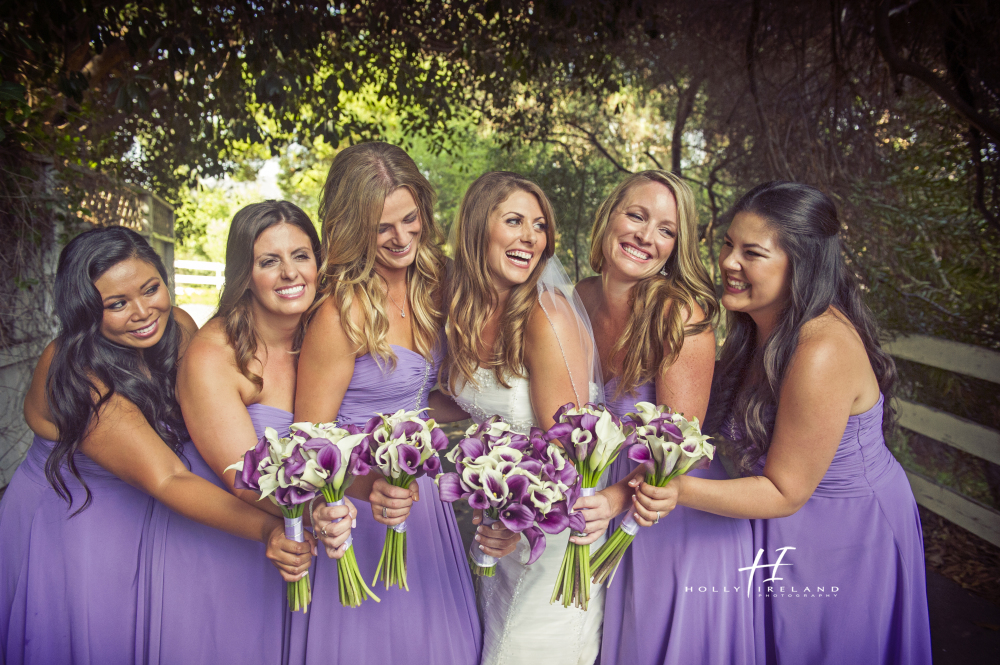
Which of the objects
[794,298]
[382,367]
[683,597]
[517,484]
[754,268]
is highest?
[754,268]

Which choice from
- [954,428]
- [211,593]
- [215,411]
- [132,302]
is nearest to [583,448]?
[215,411]

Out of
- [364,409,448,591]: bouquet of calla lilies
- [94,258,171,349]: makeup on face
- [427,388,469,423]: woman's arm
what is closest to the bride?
[427,388,469,423]: woman's arm

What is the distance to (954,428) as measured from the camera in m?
3.85

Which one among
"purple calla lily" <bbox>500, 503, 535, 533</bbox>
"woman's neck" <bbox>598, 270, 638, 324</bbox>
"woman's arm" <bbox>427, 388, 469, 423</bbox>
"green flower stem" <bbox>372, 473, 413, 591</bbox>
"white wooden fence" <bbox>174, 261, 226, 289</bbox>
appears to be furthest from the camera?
"white wooden fence" <bbox>174, 261, 226, 289</bbox>

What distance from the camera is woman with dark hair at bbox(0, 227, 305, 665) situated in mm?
2107

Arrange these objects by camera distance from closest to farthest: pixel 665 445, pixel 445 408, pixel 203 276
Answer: pixel 665 445, pixel 445 408, pixel 203 276

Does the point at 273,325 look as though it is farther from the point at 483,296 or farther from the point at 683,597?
the point at 683,597

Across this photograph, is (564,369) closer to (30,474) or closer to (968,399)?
(30,474)

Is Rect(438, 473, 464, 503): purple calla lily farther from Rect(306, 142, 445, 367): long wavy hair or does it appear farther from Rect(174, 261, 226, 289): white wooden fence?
Rect(174, 261, 226, 289): white wooden fence

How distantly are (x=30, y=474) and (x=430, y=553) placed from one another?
1.63 metres

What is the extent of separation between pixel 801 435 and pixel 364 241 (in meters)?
1.84

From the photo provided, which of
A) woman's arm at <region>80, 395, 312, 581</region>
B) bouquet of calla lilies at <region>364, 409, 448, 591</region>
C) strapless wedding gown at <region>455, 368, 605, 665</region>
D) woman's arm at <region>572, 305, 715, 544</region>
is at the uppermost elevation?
woman's arm at <region>572, 305, 715, 544</region>

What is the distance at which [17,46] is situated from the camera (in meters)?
3.24

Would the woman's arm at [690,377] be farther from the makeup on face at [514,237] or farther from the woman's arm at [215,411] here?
the woman's arm at [215,411]
